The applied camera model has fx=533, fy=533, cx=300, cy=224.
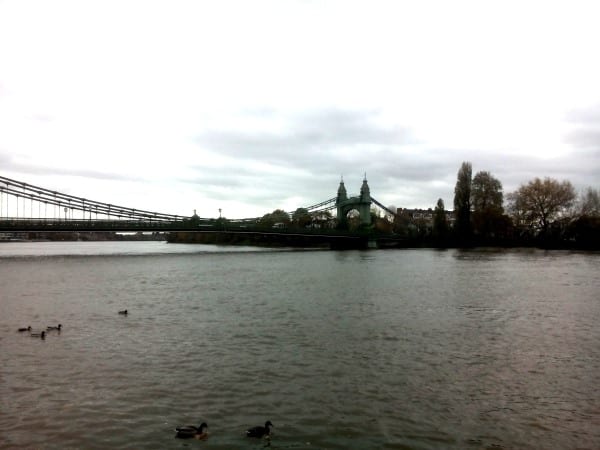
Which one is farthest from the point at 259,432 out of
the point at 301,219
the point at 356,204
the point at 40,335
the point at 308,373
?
the point at 301,219

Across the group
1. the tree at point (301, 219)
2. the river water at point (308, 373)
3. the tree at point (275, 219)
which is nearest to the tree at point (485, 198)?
the tree at point (301, 219)

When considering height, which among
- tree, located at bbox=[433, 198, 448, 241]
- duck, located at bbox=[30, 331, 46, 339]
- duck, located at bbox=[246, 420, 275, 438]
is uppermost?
tree, located at bbox=[433, 198, 448, 241]

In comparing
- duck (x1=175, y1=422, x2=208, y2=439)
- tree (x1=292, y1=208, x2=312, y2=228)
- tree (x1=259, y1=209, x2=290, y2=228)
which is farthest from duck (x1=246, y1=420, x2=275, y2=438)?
tree (x1=292, y1=208, x2=312, y2=228)

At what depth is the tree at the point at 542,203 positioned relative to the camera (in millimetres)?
102938

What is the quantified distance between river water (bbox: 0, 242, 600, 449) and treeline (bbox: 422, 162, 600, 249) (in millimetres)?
80100

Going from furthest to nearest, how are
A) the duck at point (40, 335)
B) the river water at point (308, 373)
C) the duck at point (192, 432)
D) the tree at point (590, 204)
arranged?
1. the tree at point (590, 204)
2. the duck at point (40, 335)
3. the river water at point (308, 373)
4. the duck at point (192, 432)

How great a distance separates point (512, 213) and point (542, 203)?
6.30 meters

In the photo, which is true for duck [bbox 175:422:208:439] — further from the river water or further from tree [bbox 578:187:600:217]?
tree [bbox 578:187:600:217]

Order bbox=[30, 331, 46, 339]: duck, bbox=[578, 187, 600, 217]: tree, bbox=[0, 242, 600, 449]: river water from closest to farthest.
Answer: bbox=[0, 242, 600, 449]: river water, bbox=[30, 331, 46, 339]: duck, bbox=[578, 187, 600, 217]: tree

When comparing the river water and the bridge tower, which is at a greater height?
the bridge tower

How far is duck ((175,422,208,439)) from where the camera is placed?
9617 mm

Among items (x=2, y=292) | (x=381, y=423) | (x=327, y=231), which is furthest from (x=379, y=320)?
(x=327, y=231)

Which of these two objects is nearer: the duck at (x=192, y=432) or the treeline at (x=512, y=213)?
the duck at (x=192, y=432)

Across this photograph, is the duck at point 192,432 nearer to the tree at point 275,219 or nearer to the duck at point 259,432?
the duck at point 259,432
